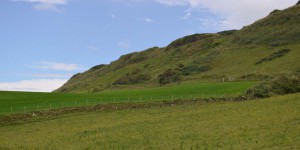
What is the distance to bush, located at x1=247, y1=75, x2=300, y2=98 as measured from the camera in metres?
66.0

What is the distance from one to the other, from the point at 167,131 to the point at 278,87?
36367mm

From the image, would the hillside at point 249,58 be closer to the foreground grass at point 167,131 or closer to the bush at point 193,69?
the bush at point 193,69

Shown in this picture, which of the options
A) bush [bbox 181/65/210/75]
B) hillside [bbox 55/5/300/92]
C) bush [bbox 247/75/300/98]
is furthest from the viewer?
bush [bbox 181/65/210/75]

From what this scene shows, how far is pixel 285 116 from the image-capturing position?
36875 mm

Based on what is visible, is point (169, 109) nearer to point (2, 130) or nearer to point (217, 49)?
point (2, 130)

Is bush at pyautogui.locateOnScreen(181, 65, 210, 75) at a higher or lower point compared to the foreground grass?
higher

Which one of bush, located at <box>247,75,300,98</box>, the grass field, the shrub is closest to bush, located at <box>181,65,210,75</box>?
the shrub

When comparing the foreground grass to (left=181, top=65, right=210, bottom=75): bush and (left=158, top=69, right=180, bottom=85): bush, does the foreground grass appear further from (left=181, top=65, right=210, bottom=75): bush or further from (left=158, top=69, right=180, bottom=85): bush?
(left=181, top=65, right=210, bottom=75): bush

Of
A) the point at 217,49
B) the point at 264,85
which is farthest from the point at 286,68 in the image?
the point at 217,49

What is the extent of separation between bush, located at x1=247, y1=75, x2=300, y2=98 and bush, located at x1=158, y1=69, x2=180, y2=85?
62.5 metres

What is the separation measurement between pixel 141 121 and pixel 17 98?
113ft

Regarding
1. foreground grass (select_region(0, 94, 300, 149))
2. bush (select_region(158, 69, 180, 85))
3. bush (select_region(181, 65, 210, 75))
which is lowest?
foreground grass (select_region(0, 94, 300, 149))

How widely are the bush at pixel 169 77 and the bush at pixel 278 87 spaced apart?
62469 millimetres

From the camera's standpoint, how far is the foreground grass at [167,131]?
2830 cm
